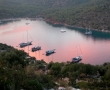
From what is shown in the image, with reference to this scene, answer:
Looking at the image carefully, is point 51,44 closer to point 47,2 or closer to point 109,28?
point 109,28

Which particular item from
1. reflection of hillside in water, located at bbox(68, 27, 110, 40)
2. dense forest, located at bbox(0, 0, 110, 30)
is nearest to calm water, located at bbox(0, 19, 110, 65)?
reflection of hillside in water, located at bbox(68, 27, 110, 40)

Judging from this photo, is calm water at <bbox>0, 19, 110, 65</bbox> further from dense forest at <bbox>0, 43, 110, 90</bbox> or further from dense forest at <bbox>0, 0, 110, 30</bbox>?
dense forest at <bbox>0, 43, 110, 90</bbox>

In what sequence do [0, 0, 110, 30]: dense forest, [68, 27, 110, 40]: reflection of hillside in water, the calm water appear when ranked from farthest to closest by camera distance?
[0, 0, 110, 30]: dense forest, [68, 27, 110, 40]: reflection of hillside in water, the calm water

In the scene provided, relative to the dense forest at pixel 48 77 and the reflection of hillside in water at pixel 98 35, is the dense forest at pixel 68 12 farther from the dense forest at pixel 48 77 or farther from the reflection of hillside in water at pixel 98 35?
the dense forest at pixel 48 77

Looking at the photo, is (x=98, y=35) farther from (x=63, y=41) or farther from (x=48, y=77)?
(x=48, y=77)

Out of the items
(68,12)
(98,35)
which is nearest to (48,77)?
(98,35)

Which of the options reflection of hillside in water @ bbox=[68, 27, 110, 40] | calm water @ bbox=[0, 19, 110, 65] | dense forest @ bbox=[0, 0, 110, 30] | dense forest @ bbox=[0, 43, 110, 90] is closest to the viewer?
dense forest @ bbox=[0, 43, 110, 90]
